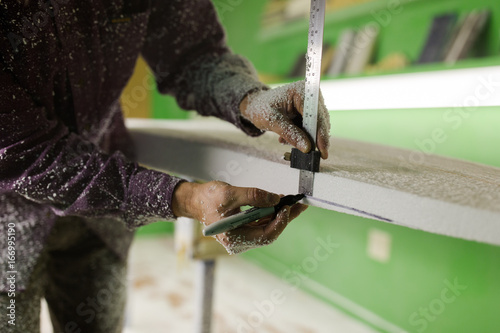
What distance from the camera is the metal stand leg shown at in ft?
4.62

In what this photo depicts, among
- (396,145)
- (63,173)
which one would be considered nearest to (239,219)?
(63,173)

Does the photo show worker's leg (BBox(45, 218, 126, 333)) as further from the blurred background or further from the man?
the blurred background

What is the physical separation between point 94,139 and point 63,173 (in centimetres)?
25

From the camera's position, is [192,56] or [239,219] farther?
[192,56]


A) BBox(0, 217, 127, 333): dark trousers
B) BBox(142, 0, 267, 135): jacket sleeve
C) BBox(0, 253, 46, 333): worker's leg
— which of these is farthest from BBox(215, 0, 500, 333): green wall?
BBox(0, 253, 46, 333): worker's leg

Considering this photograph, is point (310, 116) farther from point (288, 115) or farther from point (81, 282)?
point (81, 282)

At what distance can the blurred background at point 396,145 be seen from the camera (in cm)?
146

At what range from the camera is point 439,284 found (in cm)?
160

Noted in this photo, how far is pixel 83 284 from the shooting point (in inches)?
38.9

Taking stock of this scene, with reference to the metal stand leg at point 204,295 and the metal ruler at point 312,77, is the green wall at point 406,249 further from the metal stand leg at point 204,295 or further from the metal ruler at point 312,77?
the metal ruler at point 312,77

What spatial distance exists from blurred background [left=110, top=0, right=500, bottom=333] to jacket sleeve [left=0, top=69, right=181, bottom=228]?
60 centimetres

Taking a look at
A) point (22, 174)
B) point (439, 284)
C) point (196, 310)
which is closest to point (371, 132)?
point (439, 284)

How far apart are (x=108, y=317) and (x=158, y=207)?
527 mm

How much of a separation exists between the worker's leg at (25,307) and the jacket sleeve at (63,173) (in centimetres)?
24
